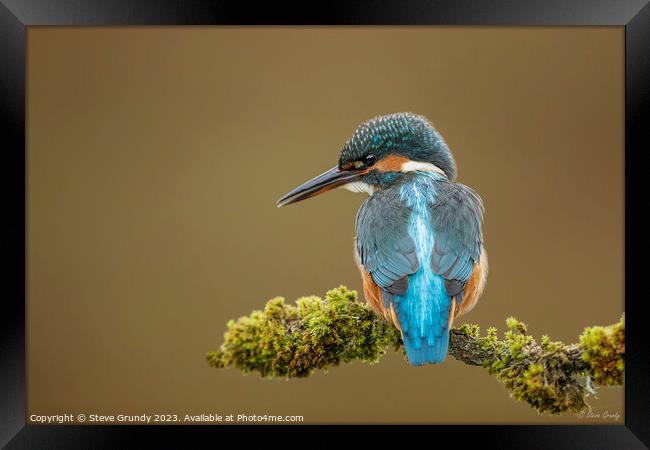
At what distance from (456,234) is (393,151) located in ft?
1.83

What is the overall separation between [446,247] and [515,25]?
36.2 inches

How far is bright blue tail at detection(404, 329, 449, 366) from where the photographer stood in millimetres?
2098

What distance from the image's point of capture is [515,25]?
2348 mm

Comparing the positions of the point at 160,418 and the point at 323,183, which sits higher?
the point at 323,183

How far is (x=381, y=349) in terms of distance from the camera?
2.40 metres

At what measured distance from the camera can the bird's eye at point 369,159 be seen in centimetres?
278

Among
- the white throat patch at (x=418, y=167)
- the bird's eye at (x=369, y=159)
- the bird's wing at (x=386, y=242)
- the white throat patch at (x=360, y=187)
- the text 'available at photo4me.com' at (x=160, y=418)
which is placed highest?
the bird's eye at (x=369, y=159)

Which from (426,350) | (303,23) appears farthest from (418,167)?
(426,350)

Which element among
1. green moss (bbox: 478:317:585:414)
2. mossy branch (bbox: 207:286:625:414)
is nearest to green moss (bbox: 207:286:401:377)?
mossy branch (bbox: 207:286:625:414)

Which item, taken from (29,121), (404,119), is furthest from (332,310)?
(29,121)

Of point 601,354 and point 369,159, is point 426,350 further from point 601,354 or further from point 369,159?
point 369,159

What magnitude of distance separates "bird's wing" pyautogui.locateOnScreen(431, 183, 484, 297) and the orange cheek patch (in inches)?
9.8

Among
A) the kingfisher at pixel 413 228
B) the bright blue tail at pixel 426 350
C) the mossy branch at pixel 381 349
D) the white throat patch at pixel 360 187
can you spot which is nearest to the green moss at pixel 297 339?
the mossy branch at pixel 381 349

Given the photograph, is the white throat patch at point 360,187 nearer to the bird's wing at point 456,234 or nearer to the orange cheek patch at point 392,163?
the orange cheek patch at point 392,163
